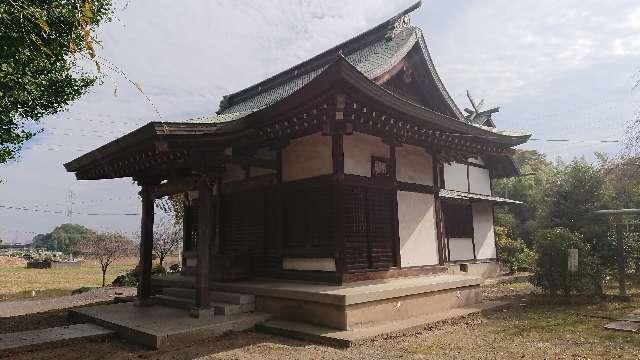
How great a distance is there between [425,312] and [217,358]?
4686mm

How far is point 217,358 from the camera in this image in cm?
609

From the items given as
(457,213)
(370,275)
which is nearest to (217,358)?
(370,275)

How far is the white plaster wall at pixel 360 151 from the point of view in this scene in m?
9.05

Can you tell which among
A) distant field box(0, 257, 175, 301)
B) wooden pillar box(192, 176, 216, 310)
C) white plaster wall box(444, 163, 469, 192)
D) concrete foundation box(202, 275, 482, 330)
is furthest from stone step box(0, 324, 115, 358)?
distant field box(0, 257, 175, 301)

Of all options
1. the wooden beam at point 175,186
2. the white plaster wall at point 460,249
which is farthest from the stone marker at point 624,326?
the wooden beam at point 175,186

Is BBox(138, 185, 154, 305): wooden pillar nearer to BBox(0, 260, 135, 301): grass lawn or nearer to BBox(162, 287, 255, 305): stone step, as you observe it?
BBox(162, 287, 255, 305): stone step

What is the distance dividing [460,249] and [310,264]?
28.5ft

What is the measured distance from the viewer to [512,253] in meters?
19.3

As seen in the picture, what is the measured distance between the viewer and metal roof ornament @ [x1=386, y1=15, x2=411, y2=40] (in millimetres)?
12732

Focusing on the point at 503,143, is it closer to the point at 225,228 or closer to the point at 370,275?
the point at 370,275

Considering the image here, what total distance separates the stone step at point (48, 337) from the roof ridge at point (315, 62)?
430 inches

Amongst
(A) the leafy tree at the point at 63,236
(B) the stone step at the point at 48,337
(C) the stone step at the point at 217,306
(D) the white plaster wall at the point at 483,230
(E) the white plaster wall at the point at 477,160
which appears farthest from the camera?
(A) the leafy tree at the point at 63,236

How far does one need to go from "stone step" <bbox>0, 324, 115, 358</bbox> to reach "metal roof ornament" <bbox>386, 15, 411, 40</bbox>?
1079 centimetres

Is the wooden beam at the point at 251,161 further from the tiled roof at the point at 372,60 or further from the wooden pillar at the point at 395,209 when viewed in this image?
the wooden pillar at the point at 395,209
